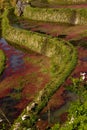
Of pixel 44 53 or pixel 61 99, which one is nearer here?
pixel 61 99

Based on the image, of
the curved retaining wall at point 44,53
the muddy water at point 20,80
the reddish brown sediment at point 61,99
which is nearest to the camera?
the reddish brown sediment at point 61,99

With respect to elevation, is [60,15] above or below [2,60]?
above

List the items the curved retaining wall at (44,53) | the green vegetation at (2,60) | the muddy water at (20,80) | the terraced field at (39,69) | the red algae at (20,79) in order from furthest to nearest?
1. the green vegetation at (2,60)
2. the red algae at (20,79)
3. the muddy water at (20,80)
4. the terraced field at (39,69)
5. the curved retaining wall at (44,53)

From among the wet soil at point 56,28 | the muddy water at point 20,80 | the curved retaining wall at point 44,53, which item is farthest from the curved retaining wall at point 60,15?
the muddy water at point 20,80

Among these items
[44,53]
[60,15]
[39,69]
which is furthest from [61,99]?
[60,15]

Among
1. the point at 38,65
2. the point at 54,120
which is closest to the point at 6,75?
the point at 38,65

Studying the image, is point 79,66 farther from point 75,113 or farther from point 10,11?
point 10,11

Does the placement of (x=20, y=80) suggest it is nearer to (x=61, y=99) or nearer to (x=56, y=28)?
(x=61, y=99)

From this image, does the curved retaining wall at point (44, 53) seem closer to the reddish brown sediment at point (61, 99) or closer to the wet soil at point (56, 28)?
the reddish brown sediment at point (61, 99)
